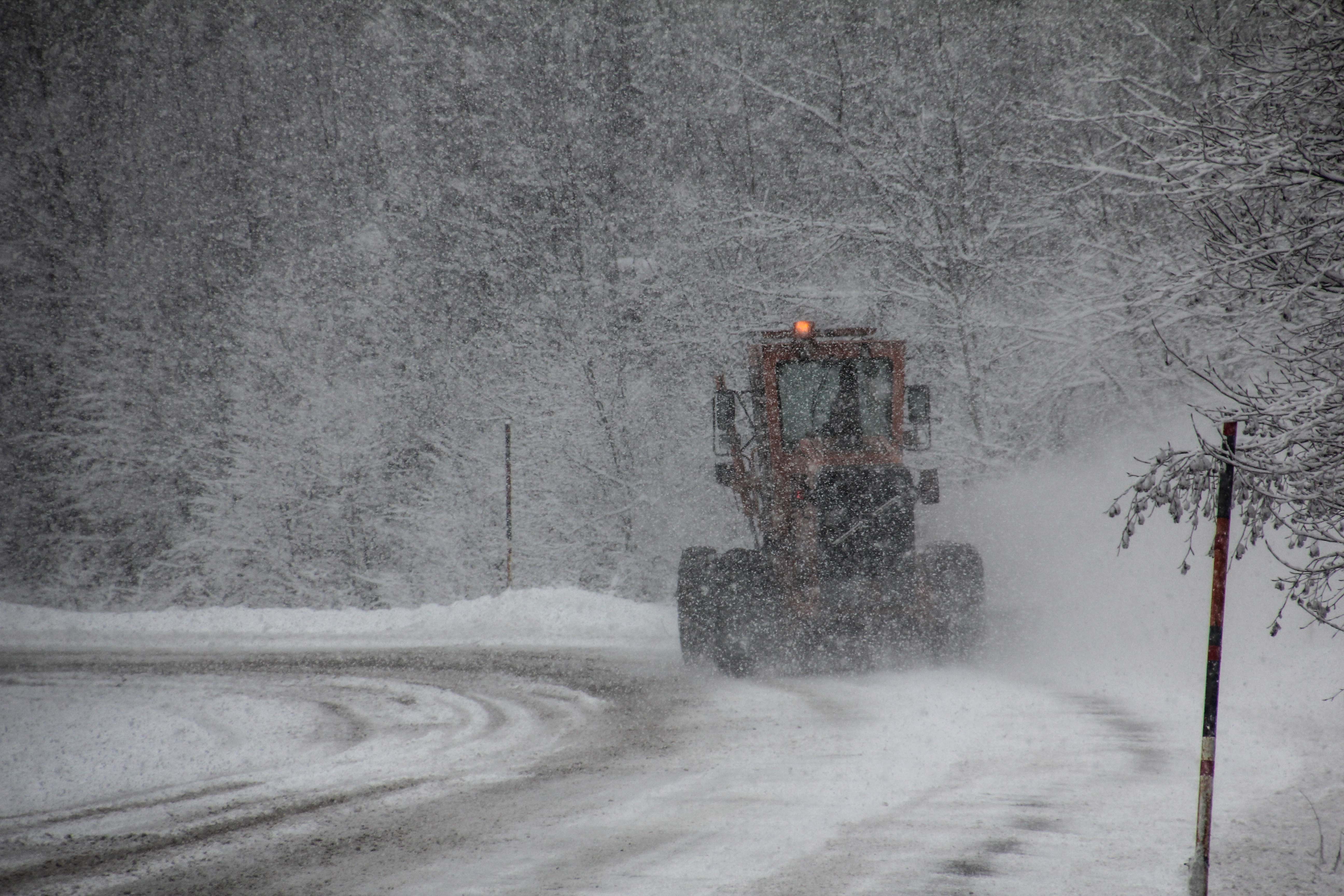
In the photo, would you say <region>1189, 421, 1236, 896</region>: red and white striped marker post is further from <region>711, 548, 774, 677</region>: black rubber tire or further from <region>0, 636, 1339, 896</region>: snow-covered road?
<region>711, 548, 774, 677</region>: black rubber tire

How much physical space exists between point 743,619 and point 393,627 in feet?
26.0

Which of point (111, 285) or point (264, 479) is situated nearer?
point (264, 479)

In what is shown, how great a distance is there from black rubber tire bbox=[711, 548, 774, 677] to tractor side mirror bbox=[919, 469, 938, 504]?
1.69 m

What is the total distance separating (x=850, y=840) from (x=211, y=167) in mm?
35347

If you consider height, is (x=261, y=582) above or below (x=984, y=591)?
below

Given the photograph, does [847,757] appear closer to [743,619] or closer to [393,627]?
[743,619]

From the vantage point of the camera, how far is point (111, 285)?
108ft

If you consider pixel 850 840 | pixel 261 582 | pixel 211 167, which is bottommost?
pixel 261 582

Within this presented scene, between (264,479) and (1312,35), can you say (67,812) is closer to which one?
(1312,35)

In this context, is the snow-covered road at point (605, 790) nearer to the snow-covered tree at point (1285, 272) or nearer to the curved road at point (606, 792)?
the curved road at point (606, 792)

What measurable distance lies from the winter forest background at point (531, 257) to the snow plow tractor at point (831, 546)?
309 cm

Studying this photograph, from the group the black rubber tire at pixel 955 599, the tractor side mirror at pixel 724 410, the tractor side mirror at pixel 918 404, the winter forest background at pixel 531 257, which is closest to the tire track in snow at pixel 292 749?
the tractor side mirror at pixel 724 410

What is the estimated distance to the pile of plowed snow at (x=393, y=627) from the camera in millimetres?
14453

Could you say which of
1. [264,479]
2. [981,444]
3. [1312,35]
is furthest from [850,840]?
[264,479]
